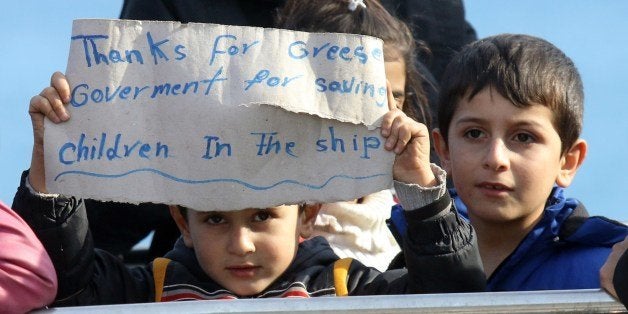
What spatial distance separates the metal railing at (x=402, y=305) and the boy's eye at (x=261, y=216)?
0.79 m

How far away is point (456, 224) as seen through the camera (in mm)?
2963

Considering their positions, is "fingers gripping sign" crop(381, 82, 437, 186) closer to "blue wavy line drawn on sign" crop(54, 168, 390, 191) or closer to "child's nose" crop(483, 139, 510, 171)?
"blue wavy line drawn on sign" crop(54, 168, 390, 191)

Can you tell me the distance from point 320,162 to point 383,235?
40.3 inches

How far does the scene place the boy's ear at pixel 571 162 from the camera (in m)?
3.45

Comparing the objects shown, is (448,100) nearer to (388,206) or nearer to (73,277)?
(388,206)

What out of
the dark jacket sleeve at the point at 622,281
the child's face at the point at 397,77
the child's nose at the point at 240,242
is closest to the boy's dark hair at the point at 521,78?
the child's face at the point at 397,77

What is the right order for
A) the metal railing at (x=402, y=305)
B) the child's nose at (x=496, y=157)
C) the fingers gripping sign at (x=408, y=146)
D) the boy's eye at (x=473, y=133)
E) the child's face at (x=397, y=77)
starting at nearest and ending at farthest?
1. the metal railing at (x=402, y=305)
2. the fingers gripping sign at (x=408, y=146)
3. the child's nose at (x=496, y=157)
4. the boy's eye at (x=473, y=133)
5. the child's face at (x=397, y=77)

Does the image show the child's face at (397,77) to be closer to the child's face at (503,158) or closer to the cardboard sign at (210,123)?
the child's face at (503,158)

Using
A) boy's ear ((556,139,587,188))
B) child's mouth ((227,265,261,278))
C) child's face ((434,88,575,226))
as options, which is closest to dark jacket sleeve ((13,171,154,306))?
child's mouth ((227,265,261,278))

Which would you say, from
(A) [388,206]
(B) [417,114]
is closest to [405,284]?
(A) [388,206]

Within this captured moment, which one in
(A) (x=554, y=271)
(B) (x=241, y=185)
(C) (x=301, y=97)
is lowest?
(A) (x=554, y=271)

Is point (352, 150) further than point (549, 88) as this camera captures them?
No

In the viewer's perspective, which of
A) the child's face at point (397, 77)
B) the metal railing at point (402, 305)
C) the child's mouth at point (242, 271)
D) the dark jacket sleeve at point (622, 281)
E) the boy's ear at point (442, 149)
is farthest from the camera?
the child's face at point (397, 77)

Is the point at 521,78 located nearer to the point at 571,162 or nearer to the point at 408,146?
the point at 571,162
